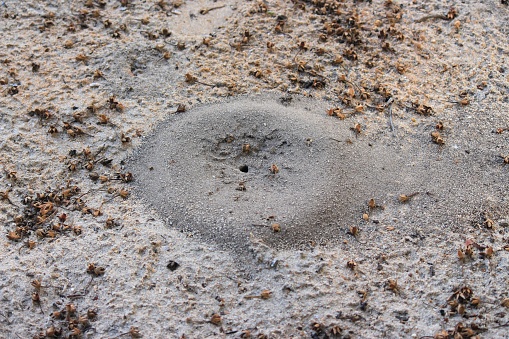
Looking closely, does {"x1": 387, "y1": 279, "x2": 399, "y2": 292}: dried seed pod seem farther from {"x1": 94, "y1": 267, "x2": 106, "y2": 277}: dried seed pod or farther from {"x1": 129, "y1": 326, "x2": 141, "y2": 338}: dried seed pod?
{"x1": 94, "y1": 267, "x2": 106, "y2": 277}: dried seed pod

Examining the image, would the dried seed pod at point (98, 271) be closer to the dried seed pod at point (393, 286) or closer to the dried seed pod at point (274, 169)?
the dried seed pod at point (274, 169)

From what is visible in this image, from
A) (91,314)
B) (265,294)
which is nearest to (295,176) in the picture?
(265,294)

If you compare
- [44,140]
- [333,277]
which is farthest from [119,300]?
[44,140]

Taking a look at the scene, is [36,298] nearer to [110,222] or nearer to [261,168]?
[110,222]

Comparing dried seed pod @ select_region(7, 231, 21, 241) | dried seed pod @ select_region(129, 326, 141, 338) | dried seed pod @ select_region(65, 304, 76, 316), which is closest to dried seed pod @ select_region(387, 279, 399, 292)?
dried seed pod @ select_region(129, 326, 141, 338)

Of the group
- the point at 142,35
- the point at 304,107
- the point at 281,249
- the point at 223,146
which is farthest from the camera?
the point at 142,35

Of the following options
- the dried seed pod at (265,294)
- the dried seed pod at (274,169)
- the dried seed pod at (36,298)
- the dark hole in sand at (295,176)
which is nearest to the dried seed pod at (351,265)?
the dark hole in sand at (295,176)

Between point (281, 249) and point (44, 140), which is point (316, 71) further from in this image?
point (44, 140)
